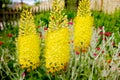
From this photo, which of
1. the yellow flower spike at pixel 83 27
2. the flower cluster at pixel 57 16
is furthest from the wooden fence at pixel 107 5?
the flower cluster at pixel 57 16

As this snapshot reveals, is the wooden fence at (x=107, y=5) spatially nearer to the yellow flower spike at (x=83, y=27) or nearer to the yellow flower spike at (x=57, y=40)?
the yellow flower spike at (x=83, y=27)

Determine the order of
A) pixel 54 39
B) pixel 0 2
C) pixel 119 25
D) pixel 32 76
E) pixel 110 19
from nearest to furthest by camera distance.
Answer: pixel 54 39, pixel 32 76, pixel 119 25, pixel 110 19, pixel 0 2

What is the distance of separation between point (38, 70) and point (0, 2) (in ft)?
56.1

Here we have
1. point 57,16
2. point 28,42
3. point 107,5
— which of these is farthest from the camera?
point 107,5

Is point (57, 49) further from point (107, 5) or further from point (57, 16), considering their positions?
point (107, 5)

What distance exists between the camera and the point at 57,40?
2.83m

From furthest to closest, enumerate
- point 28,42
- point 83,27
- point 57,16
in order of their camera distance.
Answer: point 83,27 → point 28,42 → point 57,16

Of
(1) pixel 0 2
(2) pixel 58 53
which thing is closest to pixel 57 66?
(2) pixel 58 53

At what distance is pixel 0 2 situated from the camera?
2005 cm

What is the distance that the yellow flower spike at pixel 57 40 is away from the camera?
2.79 meters

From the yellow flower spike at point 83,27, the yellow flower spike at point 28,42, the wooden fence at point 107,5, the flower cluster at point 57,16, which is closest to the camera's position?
the flower cluster at point 57,16

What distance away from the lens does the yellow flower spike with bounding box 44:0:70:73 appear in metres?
2.79

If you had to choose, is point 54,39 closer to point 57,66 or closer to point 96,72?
point 57,66

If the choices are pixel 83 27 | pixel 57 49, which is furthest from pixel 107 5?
pixel 57 49
